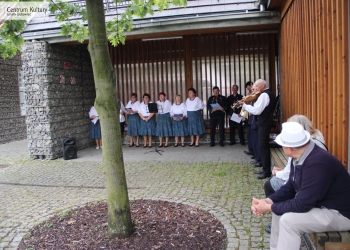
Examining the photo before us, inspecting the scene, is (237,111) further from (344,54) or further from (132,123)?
(344,54)

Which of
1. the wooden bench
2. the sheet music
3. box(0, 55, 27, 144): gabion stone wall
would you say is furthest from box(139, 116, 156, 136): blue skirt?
the wooden bench

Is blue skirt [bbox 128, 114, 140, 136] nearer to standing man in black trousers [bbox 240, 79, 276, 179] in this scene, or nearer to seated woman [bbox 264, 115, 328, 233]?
standing man in black trousers [bbox 240, 79, 276, 179]

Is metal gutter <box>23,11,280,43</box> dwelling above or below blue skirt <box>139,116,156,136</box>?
above

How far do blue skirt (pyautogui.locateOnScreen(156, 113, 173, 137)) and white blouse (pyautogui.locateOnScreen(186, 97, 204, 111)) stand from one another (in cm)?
70

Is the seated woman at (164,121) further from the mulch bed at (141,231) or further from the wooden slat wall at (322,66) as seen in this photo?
the mulch bed at (141,231)

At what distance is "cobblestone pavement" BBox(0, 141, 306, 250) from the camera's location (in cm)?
450

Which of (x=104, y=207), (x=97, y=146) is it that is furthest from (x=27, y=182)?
(x=97, y=146)

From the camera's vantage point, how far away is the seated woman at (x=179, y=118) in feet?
35.2

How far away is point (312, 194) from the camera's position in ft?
9.10

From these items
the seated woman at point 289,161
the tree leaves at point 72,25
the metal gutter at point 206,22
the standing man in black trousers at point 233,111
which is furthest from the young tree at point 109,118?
the standing man in black trousers at point 233,111

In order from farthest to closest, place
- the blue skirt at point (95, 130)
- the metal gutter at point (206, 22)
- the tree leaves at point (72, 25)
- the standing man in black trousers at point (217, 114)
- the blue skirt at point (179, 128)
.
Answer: the blue skirt at point (95, 130) → the blue skirt at point (179, 128) → the standing man in black trousers at point (217, 114) → the metal gutter at point (206, 22) → the tree leaves at point (72, 25)

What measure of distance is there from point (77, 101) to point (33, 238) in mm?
7047

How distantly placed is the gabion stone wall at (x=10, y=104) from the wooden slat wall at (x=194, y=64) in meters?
4.72

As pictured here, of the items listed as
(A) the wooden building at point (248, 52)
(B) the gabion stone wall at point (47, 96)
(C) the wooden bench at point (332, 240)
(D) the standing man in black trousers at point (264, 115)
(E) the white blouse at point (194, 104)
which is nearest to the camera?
(C) the wooden bench at point (332, 240)
